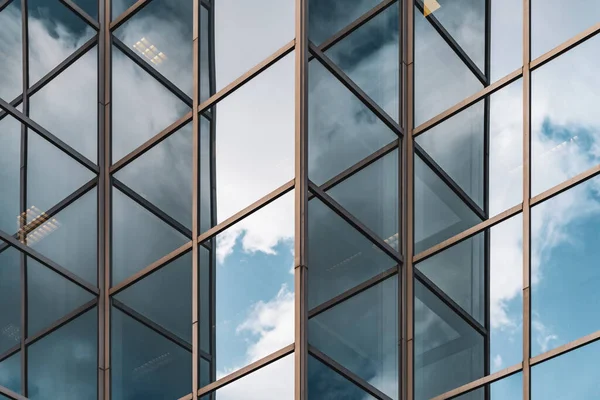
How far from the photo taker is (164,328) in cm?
1820

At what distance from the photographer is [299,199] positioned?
1611cm

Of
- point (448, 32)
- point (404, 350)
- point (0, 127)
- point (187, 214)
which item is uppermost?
point (448, 32)

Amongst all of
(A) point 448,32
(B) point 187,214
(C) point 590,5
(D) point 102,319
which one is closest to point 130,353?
(D) point 102,319

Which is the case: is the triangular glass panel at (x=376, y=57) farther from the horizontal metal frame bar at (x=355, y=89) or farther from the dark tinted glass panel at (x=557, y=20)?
the dark tinted glass panel at (x=557, y=20)

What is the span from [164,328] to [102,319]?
1.36m

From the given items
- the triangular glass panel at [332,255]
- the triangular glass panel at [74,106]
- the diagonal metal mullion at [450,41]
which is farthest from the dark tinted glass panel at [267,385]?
the diagonal metal mullion at [450,41]

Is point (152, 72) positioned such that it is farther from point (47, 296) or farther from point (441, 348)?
point (441, 348)

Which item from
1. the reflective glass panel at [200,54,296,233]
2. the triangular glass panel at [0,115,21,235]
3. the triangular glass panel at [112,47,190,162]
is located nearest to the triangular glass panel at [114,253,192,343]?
the reflective glass panel at [200,54,296,233]

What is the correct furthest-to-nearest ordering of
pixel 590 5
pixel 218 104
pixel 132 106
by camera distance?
1. pixel 132 106
2. pixel 218 104
3. pixel 590 5

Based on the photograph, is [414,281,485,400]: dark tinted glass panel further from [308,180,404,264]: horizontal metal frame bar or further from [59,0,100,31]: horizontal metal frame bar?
[59,0,100,31]: horizontal metal frame bar

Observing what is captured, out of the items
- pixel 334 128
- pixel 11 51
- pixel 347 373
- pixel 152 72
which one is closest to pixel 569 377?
pixel 347 373

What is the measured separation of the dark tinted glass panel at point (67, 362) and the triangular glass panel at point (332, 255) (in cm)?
460

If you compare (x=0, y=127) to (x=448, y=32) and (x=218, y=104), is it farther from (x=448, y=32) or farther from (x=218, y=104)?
(x=448, y=32)

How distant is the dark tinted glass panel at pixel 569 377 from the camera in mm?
15523
